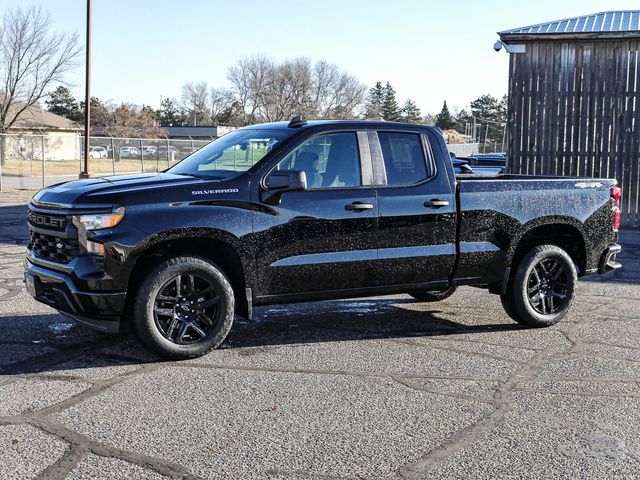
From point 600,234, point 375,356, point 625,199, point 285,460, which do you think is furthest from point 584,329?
point 625,199

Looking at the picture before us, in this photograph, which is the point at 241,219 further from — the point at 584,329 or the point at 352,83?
the point at 352,83

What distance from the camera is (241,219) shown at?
6.19 meters

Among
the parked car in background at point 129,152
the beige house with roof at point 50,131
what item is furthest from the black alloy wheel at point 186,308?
the beige house with roof at point 50,131

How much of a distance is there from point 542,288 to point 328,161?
2.57m

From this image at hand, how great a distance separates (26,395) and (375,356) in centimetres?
267

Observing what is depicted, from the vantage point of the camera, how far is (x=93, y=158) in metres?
50.7

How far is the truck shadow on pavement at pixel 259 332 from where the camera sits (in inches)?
241

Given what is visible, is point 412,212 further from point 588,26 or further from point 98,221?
point 588,26

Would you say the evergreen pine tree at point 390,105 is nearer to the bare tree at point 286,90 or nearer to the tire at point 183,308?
the bare tree at point 286,90

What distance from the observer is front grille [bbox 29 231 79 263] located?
19.4ft

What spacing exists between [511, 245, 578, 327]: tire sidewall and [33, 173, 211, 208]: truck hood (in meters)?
3.12

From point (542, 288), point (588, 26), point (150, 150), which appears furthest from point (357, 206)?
point (150, 150)

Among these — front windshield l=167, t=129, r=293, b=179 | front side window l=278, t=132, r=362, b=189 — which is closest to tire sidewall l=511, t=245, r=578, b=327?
front side window l=278, t=132, r=362, b=189

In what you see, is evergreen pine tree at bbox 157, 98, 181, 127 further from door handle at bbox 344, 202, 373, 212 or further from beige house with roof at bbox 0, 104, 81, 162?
door handle at bbox 344, 202, 373, 212
